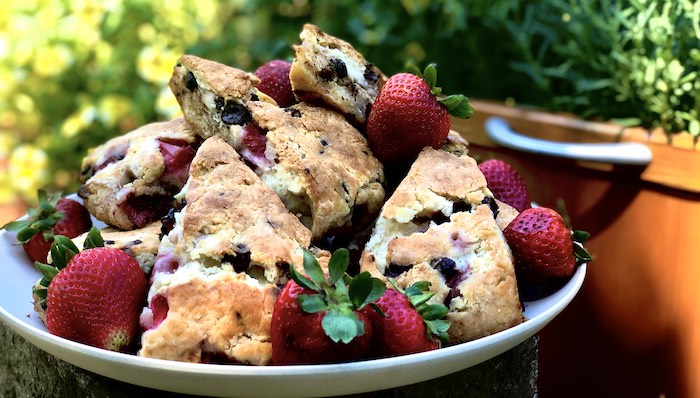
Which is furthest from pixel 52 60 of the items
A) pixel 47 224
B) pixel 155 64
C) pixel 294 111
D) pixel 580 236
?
pixel 580 236

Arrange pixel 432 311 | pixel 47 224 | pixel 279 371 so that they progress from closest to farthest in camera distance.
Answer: pixel 279 371
pixel 432 311
pixel 47 224

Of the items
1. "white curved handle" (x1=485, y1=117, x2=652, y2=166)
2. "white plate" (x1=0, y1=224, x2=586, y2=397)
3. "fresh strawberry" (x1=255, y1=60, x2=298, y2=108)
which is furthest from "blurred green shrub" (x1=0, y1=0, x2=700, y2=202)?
"white plate" (x1=0, y1=224, x2=586, y2=397)

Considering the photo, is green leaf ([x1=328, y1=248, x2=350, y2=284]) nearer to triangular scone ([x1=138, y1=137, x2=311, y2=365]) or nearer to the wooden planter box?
triangular scone ([x1=138, y1=137, x2=311, y2=365])

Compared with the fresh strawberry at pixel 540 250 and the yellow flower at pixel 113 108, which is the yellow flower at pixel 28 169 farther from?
the fresh strawberry at pixel 540 250

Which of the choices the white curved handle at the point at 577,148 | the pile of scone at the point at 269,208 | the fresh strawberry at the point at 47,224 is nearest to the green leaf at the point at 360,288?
the pile of scone at the point at 269,208

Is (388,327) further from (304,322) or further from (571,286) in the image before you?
(571,286)

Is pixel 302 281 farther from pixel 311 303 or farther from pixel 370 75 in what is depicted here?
pixel 370 75
